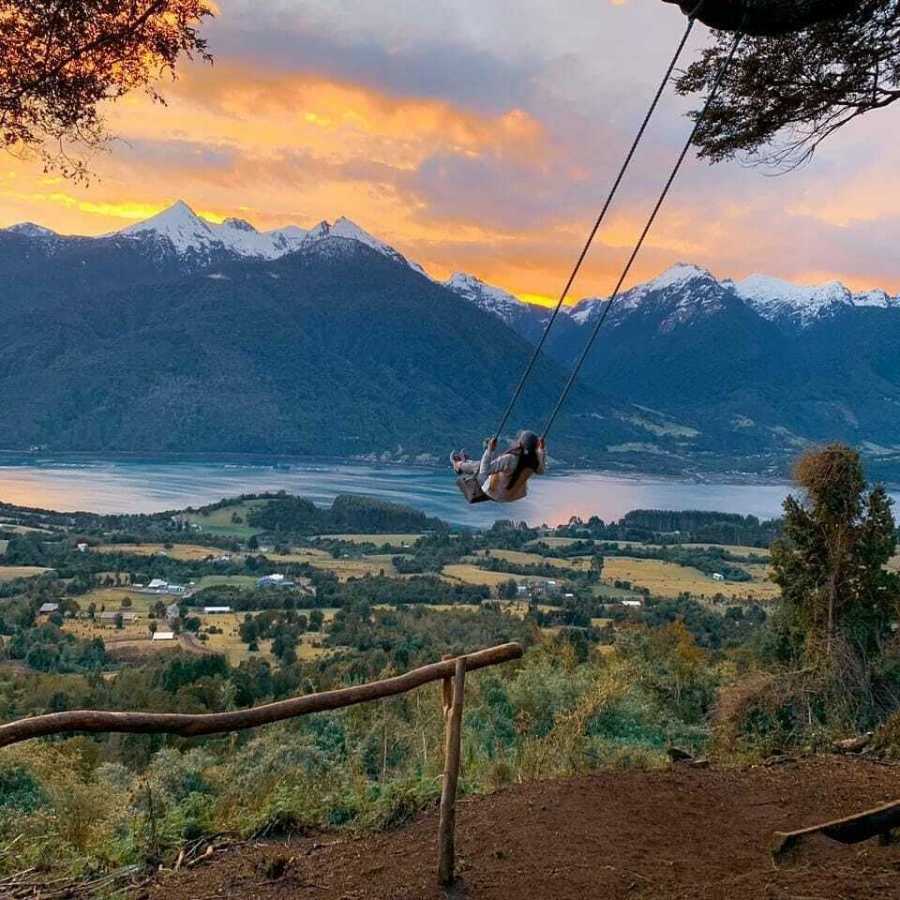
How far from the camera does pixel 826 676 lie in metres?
8.70

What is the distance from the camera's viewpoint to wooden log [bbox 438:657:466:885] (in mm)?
2967

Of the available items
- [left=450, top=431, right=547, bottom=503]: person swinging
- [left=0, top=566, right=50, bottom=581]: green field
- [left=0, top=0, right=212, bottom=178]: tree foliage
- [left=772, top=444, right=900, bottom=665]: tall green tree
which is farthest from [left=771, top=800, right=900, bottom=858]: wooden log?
[left=0, top=566, right=50, bottom=581]: green field

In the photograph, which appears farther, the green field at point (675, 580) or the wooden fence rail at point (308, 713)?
the green field at point (675, 580)

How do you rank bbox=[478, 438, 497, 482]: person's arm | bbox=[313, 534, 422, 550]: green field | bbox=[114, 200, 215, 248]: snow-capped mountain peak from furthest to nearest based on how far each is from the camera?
bbox=[114, 200, 215, 248]: snow-capped mountain peak → bbox=[313, 534, 422, 550]: green field → bbox=[478, 438, 497, 482]: person's arm

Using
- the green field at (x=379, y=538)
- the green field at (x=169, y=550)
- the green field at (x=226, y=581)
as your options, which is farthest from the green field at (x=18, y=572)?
the green field at (x=379, y=538)

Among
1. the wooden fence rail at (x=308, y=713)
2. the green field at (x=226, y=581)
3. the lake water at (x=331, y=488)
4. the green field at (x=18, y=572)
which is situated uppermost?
the wooden fence rail at (x=308, y=713)

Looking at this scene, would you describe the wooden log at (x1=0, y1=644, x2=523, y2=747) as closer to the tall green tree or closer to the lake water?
the tall green tree

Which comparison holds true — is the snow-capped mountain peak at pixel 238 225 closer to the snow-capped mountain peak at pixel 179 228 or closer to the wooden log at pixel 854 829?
the snow-capped mountain peak at pixel 179 228

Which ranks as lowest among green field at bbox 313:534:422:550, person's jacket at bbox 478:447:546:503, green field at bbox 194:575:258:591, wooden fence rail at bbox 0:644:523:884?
green field at bbox 194:575:258:591

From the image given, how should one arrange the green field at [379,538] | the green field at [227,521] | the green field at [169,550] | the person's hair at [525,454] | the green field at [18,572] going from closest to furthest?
the person's hair at [525,454]
the green field at [18,572]
the green field at [169,550]
the green field at [379,538]
the green field at [227,521]

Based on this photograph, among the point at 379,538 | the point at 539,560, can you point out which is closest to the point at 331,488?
the point at 379,538

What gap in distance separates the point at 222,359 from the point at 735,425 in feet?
244

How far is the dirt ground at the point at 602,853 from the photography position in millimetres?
2891

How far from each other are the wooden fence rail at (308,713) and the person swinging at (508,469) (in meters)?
0.60
